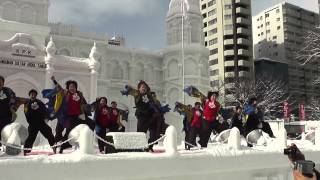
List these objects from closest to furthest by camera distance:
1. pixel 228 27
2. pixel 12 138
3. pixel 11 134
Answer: pixel 12 138, pixel 11 134, pixel 228 27

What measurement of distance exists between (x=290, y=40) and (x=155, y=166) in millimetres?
77202

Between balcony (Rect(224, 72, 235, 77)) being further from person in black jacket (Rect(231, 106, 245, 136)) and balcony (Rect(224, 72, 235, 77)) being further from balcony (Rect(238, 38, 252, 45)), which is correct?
person in black jacket (Rect(231, 106, 245, 136))

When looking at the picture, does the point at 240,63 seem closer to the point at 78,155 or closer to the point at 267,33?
the point at 267,33

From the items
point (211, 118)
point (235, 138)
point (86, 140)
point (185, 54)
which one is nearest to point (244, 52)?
point (185, 54)

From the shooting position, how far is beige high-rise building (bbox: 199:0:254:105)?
216ft

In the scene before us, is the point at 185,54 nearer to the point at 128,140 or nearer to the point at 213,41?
the point at 213,41

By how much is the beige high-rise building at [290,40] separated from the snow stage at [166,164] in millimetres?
65144

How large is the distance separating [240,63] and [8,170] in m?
61.3

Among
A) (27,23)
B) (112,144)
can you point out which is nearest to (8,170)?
(112,144)

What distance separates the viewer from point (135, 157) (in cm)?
833

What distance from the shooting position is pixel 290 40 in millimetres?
79875

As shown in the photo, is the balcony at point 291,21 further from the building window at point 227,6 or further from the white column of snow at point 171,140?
the white column of snow at point 171,140

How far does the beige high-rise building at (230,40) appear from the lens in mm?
65875

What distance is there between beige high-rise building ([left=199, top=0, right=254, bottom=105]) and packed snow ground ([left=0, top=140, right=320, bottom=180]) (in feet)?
176
